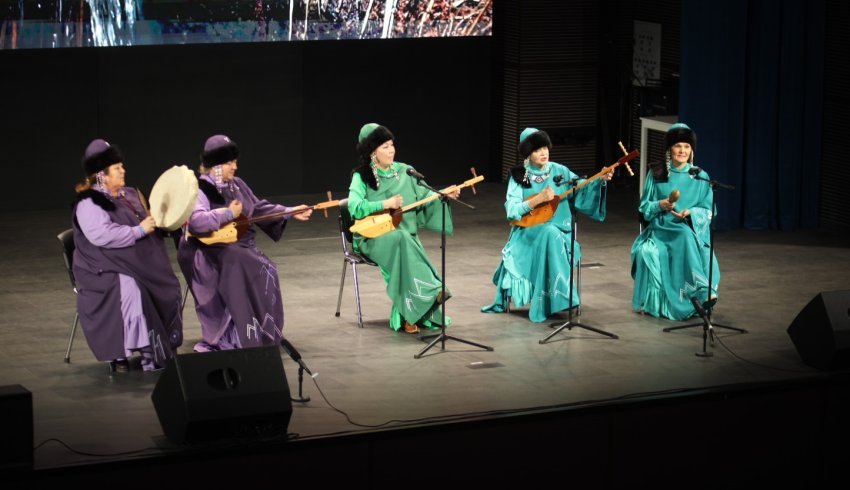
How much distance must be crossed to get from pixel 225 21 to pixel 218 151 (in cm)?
428

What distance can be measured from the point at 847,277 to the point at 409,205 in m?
2.97

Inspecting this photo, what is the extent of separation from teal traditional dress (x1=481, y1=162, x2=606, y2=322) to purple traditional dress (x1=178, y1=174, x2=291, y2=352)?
141cm

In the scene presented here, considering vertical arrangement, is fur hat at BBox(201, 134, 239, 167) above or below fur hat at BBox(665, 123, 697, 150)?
below

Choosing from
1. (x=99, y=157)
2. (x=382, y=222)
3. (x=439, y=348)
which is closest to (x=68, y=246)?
(x=99, y=157)

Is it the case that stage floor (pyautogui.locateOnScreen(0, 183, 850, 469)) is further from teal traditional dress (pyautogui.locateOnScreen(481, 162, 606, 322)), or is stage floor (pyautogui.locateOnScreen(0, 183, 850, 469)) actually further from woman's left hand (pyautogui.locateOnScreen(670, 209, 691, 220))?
woman's left hand (pyautogui.locateOnScreen(670, 209, 691, 220))

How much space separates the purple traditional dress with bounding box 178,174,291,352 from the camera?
6.77 metres

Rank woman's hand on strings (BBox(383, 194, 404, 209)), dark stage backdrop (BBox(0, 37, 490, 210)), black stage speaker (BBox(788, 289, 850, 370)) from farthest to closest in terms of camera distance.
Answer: dark stage backdrop (BBox(0, 37, 490, 210)) → woman's hand on strings (BBox(383, 194, 404, 209)) → black stage speaker (BBox(788, 289, 850, 370))

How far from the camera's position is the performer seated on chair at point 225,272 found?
6.77 metres

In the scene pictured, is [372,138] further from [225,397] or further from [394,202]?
[225,397]

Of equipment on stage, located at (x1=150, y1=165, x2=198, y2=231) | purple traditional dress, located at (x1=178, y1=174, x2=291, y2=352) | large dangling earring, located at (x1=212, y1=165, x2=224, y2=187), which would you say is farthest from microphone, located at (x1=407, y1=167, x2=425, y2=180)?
equipment on stage, located at (x1=150, y1=165, x2=198, y2=231)

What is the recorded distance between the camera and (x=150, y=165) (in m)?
11.0

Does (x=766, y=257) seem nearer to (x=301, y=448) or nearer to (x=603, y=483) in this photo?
(x=603, y=483)

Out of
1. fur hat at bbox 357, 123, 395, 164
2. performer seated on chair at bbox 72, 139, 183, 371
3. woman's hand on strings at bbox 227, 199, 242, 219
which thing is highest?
fur hat at bbox 357, 123, 395, 164

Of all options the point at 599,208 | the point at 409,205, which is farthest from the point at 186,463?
the point at 599,208
